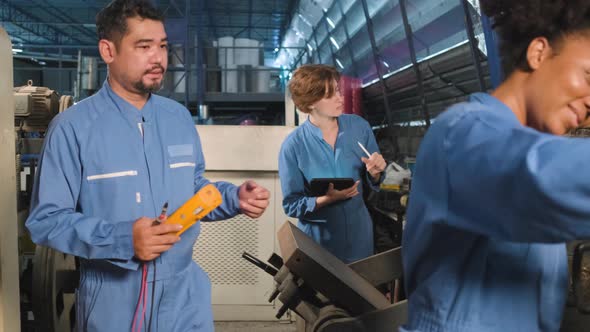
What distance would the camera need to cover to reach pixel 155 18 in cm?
162

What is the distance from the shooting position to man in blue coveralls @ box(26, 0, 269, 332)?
135cm

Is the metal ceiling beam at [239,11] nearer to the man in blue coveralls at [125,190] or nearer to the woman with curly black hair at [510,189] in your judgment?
the man in blue coveralls at [125,190]

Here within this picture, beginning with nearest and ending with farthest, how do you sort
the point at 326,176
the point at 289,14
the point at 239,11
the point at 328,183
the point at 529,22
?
the point at 529,22 < the point at 328,183 < the point at 326,176 < the point at 289,14 < the point at 239,11

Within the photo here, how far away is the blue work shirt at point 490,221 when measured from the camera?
551mm

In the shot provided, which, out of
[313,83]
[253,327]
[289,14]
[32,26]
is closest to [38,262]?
[313,83]

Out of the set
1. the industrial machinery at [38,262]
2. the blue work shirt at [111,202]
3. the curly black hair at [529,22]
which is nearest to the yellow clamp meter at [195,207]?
the blue work shirt at [111,202]

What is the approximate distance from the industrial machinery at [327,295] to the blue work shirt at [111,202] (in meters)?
0.28

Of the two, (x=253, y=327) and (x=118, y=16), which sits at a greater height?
(x=118, y=16)

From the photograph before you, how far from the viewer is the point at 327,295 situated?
5.17ft

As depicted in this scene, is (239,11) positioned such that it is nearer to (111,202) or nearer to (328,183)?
(328,183)

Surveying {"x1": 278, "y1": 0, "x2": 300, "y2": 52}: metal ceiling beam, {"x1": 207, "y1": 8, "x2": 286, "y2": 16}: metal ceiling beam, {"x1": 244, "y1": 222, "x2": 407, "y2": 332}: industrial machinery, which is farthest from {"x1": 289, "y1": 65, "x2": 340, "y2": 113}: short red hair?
{"x1": 207, "y1": 8, "x2": 286, "y2": 16}: metal ceiling beam

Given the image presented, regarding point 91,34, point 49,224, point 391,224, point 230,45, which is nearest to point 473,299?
point 49,224

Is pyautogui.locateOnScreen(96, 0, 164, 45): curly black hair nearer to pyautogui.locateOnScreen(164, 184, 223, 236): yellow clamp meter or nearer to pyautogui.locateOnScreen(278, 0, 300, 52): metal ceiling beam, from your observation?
pyautogui.locateOnScreen(164, 184, 223, 236): yellow clamp meter

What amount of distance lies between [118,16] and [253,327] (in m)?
2.32
